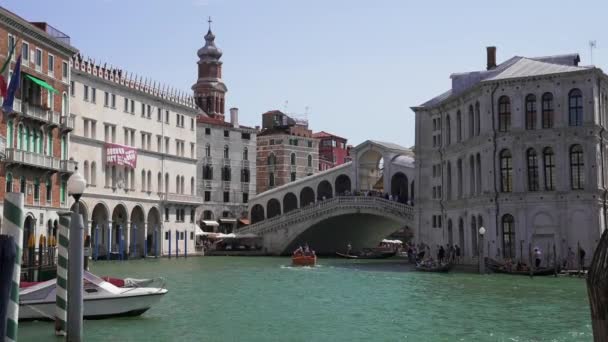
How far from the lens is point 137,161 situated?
51.8 metres

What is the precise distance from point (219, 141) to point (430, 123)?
1006 inches

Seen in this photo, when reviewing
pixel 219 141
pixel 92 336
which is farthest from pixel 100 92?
pixel 92 336

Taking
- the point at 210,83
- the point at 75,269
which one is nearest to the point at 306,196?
the point at 210,83

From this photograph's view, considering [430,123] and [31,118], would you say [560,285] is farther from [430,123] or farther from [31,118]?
[31,118]

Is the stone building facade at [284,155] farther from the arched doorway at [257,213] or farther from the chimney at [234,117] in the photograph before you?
the arched doorway at [257,213]

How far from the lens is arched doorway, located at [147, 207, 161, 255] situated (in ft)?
173

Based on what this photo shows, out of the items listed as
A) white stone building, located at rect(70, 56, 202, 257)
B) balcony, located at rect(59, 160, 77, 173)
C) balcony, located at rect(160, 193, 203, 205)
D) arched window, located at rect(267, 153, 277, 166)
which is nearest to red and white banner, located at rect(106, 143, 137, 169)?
white stone building, located at rect(70, 56, 202, 257)

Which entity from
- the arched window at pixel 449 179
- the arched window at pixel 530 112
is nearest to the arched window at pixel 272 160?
the arched window at pixel 449 179

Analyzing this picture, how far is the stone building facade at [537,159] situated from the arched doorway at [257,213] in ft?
98.0

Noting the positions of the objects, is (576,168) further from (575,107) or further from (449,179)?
(449,179)

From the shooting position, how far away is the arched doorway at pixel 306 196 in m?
63.8

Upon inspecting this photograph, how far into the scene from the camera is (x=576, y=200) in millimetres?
33375

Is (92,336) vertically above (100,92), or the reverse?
(100,92)

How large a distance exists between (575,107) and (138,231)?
28.9 m
